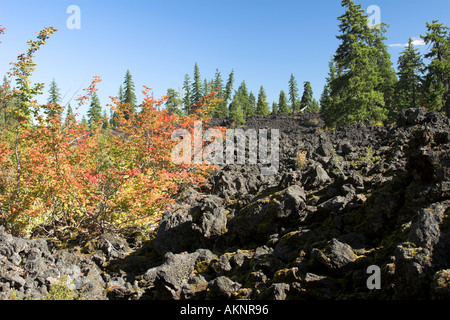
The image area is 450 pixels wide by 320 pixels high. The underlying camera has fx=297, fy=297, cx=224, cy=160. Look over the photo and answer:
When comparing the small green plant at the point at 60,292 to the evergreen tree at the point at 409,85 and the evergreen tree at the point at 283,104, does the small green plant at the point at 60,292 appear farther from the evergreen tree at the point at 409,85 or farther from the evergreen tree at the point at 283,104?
the evergreen tree at the point at 283,104

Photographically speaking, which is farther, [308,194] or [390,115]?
[390,115]

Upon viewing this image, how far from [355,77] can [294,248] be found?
2522 cm

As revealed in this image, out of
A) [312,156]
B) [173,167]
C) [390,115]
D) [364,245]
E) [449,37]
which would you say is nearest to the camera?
[364,245]

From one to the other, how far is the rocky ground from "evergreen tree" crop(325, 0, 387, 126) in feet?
62.3

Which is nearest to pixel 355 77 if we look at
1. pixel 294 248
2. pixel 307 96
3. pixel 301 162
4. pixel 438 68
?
pixel 438 68

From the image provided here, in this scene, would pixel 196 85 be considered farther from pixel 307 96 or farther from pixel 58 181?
pixel 58 181

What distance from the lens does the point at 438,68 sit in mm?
28141

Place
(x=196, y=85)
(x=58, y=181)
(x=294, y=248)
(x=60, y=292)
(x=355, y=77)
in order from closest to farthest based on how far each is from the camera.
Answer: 1. (x=60, y=292)
2. (x=294, y=248)
3. (x=58, y=181)
4. (x=355, y=77)
5. (x=196, y=85)

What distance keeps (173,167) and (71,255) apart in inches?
222

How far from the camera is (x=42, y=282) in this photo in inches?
239

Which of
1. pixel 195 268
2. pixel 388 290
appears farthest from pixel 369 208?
pixel 195 268

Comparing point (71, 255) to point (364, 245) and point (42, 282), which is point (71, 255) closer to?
point (42, 282)

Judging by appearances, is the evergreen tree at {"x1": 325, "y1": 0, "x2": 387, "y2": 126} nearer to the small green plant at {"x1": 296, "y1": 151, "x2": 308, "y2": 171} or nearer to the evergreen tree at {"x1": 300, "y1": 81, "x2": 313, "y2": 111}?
the small green plant at {"x1": 296, "y1": 151, "x2": 308, "y2": 171}

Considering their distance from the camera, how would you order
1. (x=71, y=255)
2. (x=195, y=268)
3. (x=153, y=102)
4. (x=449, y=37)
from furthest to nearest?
(x=449, y=37) < (x=153, y=102) < (x=71, y=255) < (x=195, y=268)
